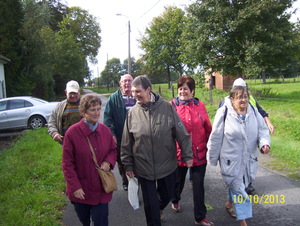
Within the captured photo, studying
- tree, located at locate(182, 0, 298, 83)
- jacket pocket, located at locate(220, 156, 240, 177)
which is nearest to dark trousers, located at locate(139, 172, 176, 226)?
jacket pocket, located at locate(220, 156, 240, 177)

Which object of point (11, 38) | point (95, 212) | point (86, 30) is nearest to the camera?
point (95, 212)

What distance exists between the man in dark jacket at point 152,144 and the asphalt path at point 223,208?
2.29ft

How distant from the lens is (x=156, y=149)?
274 cm

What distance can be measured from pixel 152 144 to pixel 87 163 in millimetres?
749

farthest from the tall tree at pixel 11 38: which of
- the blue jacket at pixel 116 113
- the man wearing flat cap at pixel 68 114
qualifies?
the blue jacket at pixel 116 113

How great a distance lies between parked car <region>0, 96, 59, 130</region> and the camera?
10.7 m

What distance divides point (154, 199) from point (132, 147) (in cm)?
67

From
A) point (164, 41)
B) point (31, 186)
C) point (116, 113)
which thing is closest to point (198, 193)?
point (116, 113)

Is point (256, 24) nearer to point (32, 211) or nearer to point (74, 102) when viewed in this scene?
point (74, 102)

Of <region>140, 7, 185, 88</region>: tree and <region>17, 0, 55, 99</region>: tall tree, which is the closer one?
<region>17, 0, 55, 99</region>: tall tree

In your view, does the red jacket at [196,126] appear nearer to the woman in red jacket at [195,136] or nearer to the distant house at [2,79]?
the woman in red jacket at [195,136]

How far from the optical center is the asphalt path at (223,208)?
3.25 meters

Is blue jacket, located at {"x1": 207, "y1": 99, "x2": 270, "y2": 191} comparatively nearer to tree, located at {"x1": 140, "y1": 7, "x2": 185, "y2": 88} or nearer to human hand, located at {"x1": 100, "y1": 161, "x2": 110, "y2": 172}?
human hand, located at {"x1": 100, "y1": 161, "x2": 110, "y2": 172}

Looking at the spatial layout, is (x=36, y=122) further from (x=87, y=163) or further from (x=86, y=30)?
(x=86, y=30)
